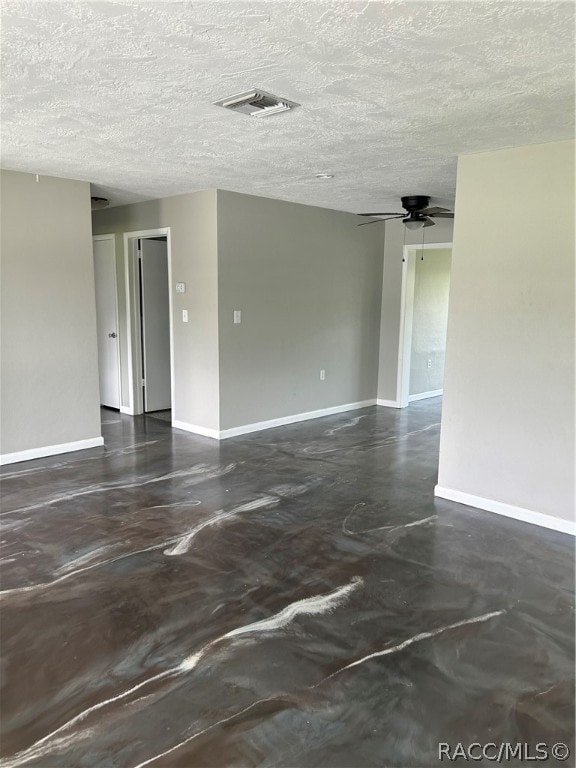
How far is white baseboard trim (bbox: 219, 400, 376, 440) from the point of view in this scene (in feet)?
18.3

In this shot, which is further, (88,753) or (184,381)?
(184,381)

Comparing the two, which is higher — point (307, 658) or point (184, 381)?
point (184, 381)

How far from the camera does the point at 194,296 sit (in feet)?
18.0

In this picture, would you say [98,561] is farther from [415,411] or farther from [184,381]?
[415,411]

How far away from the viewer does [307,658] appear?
222 centimetres

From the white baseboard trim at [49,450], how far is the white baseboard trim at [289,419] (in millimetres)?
1211

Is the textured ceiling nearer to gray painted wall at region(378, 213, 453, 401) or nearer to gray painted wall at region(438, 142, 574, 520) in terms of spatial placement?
gray painted wall at region(438, 142, 574, 520)

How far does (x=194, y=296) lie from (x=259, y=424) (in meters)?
1.51

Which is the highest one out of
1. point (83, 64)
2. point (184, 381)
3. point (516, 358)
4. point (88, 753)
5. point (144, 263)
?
point (83, 64)

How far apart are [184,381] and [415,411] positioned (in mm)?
2988

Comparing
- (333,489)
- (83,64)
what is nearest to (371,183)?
(333,489)

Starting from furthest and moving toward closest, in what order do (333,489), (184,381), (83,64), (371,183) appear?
(184,381), (371,183), (333,489), (83,64)

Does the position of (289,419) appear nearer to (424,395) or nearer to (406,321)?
(406,321)

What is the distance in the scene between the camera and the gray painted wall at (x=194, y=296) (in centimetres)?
527
